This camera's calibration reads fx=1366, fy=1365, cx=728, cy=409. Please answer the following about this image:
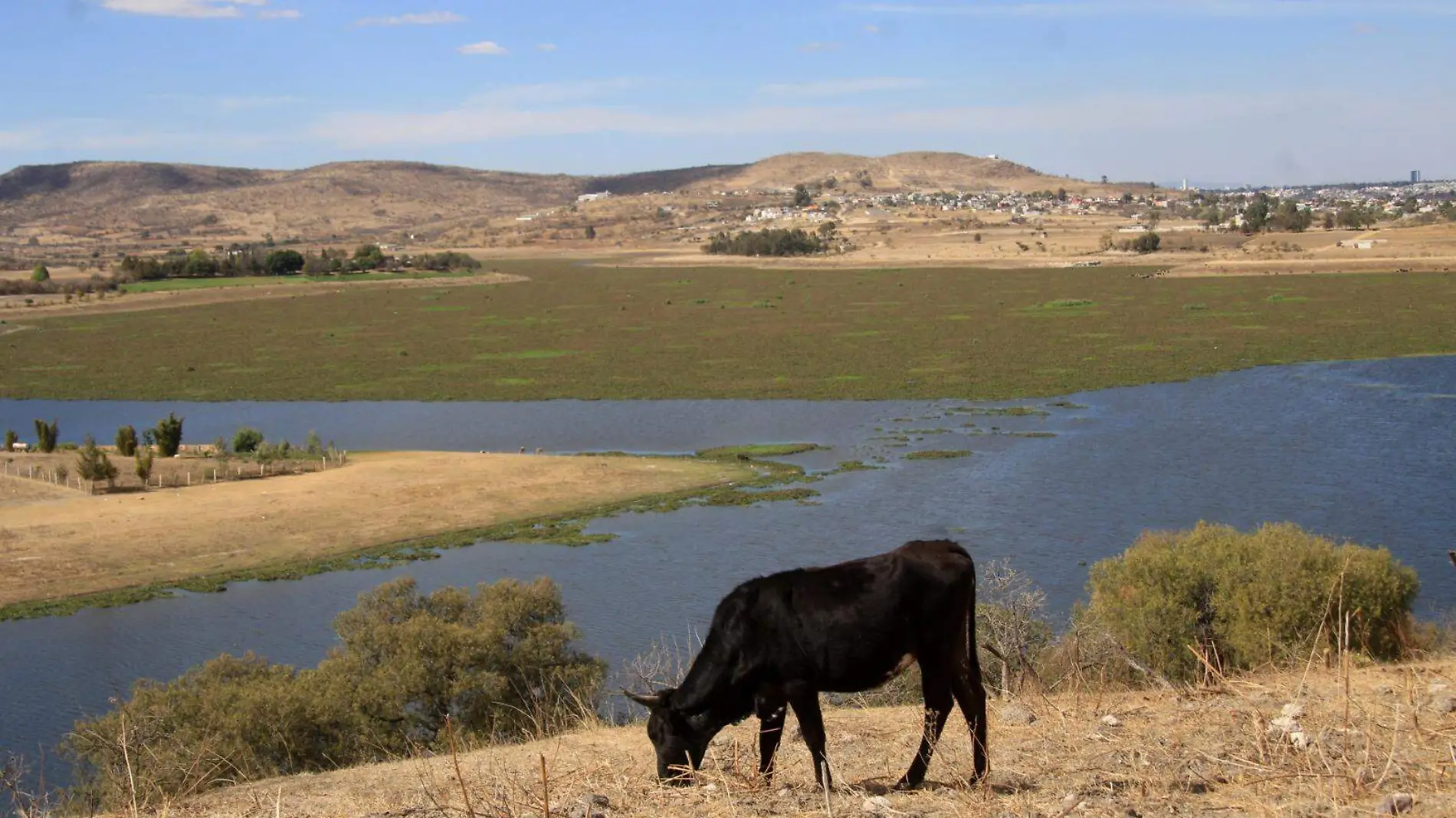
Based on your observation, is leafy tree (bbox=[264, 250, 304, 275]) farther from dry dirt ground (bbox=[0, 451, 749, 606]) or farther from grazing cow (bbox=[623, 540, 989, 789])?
grazing cow (bbox=[623, 540, 989, 789])

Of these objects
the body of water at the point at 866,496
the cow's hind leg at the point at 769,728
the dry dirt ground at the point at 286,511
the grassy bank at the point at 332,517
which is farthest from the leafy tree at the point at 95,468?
the cow's hind leg at the point at 769,728

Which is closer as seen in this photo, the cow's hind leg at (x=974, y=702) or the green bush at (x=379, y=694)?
the cow's hind leg at (x=974, y=702)

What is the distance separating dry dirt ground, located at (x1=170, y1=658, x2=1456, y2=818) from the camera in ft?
21.1

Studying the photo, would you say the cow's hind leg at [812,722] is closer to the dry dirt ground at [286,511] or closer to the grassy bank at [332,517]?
the grassy bank at [332,517]

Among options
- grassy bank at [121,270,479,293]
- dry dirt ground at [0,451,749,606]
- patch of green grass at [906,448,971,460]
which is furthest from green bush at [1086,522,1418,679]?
grassy bank at [121,270,479,293]

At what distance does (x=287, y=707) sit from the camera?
50.1 feet

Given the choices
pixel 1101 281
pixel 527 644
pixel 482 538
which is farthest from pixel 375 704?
pixel 1101 281

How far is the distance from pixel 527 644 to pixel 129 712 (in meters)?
4.81

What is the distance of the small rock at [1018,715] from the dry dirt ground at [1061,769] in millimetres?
11

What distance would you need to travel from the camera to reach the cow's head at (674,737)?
764cm

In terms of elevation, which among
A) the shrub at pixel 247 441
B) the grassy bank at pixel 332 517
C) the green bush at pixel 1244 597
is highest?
the green bush at pixel 1244 597

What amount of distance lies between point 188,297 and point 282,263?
67.8ft

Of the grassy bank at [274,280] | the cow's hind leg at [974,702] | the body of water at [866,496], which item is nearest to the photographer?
the cow's hind leg at [974,702]

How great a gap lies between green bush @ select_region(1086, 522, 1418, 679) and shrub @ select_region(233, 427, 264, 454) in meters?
29.6
